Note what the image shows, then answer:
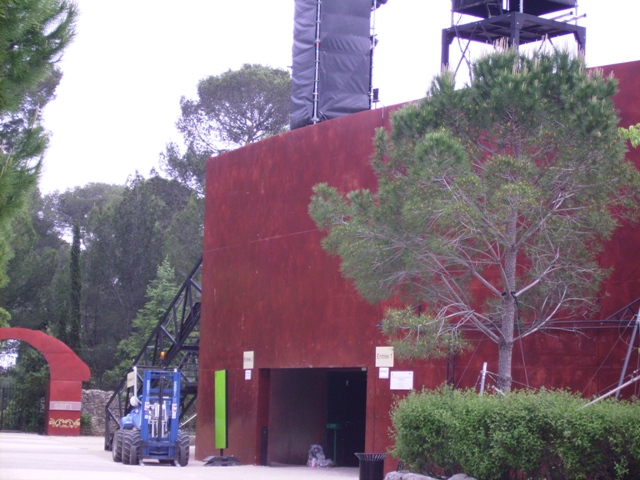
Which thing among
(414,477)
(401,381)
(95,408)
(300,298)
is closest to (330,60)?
(300,298)

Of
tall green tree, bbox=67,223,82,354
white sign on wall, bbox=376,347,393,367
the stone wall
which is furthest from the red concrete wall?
tall green tree, bbox=67,223,82,354

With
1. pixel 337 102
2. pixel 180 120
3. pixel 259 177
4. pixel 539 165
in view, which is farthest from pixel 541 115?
pixel 180 120

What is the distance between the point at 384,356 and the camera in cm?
2100

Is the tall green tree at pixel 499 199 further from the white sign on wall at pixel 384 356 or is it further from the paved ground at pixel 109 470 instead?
the paved ground at pixel 109 470

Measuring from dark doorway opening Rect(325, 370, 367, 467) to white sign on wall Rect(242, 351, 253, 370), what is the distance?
2.67m

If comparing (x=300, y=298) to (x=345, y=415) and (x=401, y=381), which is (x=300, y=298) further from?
(x=345, y=415)

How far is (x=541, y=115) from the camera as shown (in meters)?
15.8

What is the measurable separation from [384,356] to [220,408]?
705 centimetres

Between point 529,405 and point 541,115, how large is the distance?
5.13 metres

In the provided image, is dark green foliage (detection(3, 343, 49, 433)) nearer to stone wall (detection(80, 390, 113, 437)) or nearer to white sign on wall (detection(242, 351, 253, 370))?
stone wall (detection(80, 390, 113, 437))

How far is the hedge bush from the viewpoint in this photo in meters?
12.4

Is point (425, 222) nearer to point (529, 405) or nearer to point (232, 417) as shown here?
point (529, 405)

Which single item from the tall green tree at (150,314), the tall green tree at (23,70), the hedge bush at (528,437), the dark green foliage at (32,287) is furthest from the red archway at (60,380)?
the tall green tree at (23,70)

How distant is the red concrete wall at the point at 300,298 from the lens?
58.5 ft
